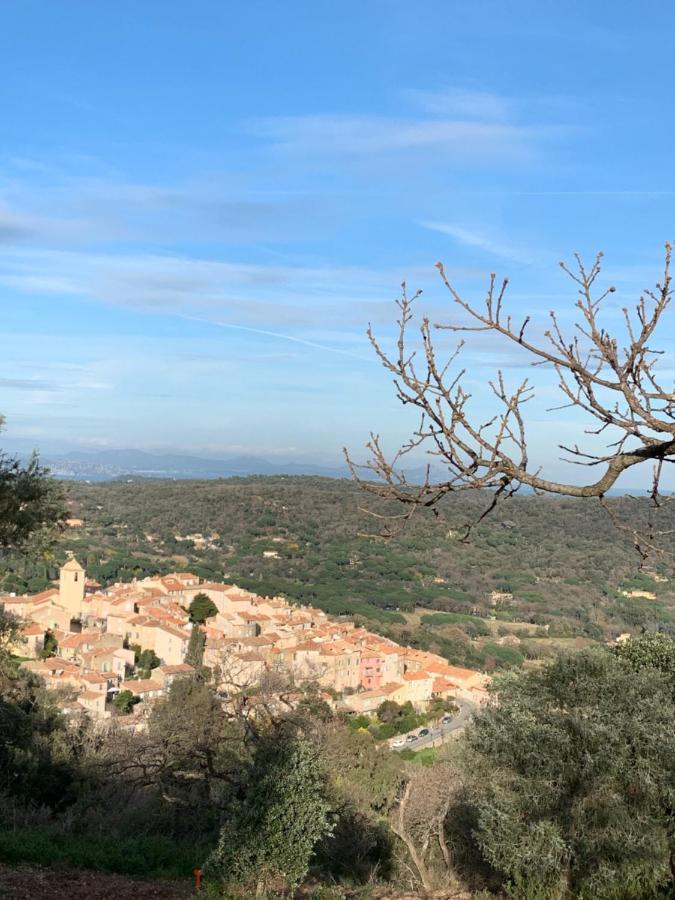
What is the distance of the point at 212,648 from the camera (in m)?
34.8

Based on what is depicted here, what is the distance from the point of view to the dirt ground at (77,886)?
20.0 feet

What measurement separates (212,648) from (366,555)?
3467cm

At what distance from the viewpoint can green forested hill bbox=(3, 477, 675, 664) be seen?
5497cm

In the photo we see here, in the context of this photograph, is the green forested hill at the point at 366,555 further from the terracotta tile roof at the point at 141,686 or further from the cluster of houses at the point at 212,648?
the terracotta tile roof at the point at 141,686

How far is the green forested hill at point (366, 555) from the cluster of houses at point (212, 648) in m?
7.25

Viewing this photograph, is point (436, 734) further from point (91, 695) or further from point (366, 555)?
point (366, 555)

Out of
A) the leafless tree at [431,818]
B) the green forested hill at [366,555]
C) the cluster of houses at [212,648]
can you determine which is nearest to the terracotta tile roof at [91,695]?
the cluster of houses at [212,648]

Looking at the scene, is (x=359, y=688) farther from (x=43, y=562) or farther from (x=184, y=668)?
(x=43, y=562)

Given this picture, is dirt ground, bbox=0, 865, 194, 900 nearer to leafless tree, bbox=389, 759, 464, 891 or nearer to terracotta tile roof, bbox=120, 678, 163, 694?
leafless tree, bbox=389, 759, 464, 891

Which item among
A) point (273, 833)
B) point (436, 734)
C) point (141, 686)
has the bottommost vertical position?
point (436, 734)

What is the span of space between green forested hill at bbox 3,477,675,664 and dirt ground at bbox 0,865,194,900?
1628 inches

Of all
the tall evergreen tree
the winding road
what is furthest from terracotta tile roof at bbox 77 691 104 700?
the tall evergreen tree

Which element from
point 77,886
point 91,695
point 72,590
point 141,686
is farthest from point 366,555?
point 77,886

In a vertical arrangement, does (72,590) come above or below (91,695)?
above
